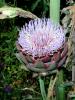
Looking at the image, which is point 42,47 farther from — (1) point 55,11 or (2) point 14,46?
(2) point 14,46

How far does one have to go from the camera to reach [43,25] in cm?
195

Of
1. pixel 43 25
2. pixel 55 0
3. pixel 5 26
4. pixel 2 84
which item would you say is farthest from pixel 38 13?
pixel 43 25

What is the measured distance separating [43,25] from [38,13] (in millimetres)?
1492

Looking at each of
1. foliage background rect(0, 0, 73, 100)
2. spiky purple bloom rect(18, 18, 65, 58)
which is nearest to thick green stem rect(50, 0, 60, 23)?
spiky purple bloom rect(18, 18, 65, 58)

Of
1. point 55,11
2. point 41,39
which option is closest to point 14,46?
point 55,11

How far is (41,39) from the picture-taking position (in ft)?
6.19

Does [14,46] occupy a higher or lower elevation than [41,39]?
→ lower

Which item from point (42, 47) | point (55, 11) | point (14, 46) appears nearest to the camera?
point (42, 47)

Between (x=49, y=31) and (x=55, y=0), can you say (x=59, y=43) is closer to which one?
(x=49, y=31)

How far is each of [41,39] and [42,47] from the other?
1.7 inches

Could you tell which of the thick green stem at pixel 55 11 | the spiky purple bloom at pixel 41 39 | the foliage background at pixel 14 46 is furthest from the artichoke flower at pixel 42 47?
the foliage background at pixel 14 46

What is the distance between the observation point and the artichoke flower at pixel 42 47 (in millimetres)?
1837

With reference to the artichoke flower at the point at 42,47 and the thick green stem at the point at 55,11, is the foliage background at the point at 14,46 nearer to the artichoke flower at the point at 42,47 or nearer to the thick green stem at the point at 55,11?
the thick green stem at the point at 55,11

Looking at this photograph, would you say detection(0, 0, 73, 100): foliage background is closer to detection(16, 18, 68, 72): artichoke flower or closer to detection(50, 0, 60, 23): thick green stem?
detection(50, 0, 60, 23): thick green stem
